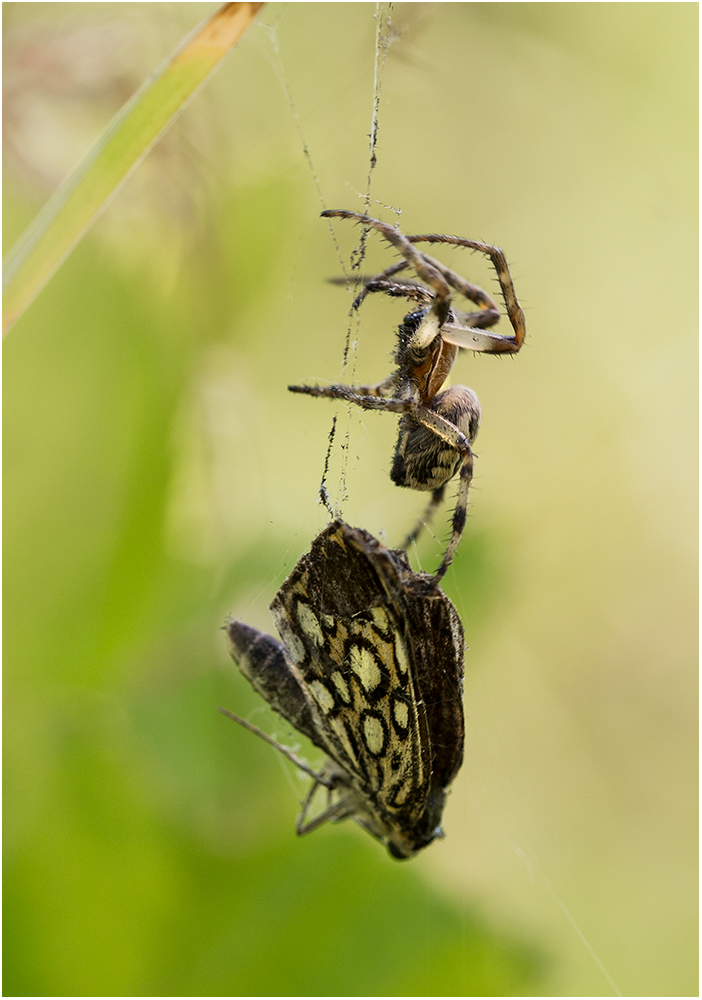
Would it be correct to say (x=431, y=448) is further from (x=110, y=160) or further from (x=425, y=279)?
(x=110, y=160)

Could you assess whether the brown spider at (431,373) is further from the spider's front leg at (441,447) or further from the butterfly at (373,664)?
the butterfly at (373,664)

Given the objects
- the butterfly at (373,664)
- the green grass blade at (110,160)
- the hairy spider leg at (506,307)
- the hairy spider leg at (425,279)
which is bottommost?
the butterfly at (373,664)

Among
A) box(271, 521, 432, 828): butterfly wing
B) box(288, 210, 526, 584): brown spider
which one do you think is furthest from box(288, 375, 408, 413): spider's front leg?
box(271, 521, 432, 828): butterfly wing

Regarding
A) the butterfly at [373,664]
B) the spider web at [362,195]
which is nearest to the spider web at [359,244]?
the spider web at [362,195]

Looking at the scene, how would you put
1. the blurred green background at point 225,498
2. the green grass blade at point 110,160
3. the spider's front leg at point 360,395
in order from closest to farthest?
the green grass blade at point 110,160 < the spider's front leg at point 360,395 < the blurred green background at point 225,498

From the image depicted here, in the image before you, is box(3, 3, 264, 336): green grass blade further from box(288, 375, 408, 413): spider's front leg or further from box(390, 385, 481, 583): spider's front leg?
box(390, 385, 481, 583): spider's front leg

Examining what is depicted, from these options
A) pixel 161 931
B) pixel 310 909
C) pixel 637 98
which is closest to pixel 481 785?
pixel 310 909
